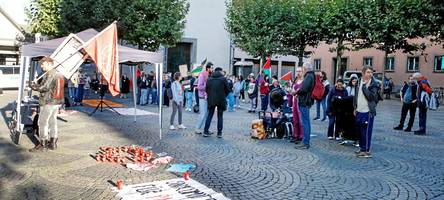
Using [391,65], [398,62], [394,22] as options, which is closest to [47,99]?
[394,22]

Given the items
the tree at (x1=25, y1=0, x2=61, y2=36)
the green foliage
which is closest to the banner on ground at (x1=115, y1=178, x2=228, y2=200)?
the green foliage

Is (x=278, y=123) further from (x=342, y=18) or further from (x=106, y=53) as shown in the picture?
(x=342, y=18)

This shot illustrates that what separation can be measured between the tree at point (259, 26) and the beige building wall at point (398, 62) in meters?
10.7

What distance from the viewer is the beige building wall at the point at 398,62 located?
114 feet

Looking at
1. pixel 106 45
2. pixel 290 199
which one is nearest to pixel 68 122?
pixel 106 45

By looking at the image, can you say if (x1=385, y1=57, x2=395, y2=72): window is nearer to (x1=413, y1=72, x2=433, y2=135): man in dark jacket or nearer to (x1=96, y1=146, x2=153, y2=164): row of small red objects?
(x1=413, y1=72, x2=433, y2=135): man in dark jacket

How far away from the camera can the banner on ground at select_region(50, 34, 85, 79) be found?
8305 millimetres

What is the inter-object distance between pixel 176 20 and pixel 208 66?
56.6 ft

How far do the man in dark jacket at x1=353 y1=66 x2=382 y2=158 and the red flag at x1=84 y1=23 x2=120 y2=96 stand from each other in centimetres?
471

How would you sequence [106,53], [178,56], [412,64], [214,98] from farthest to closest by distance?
[178,56] → [412,64] → [214,98] → [106,53]

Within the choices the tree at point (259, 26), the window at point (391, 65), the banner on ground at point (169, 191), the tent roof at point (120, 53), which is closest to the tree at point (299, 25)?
the tree at point (259, 26)

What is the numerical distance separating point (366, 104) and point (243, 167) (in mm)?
2827

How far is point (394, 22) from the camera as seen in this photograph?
1049 inches

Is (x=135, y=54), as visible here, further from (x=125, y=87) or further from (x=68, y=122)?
(x=125, y=87)
